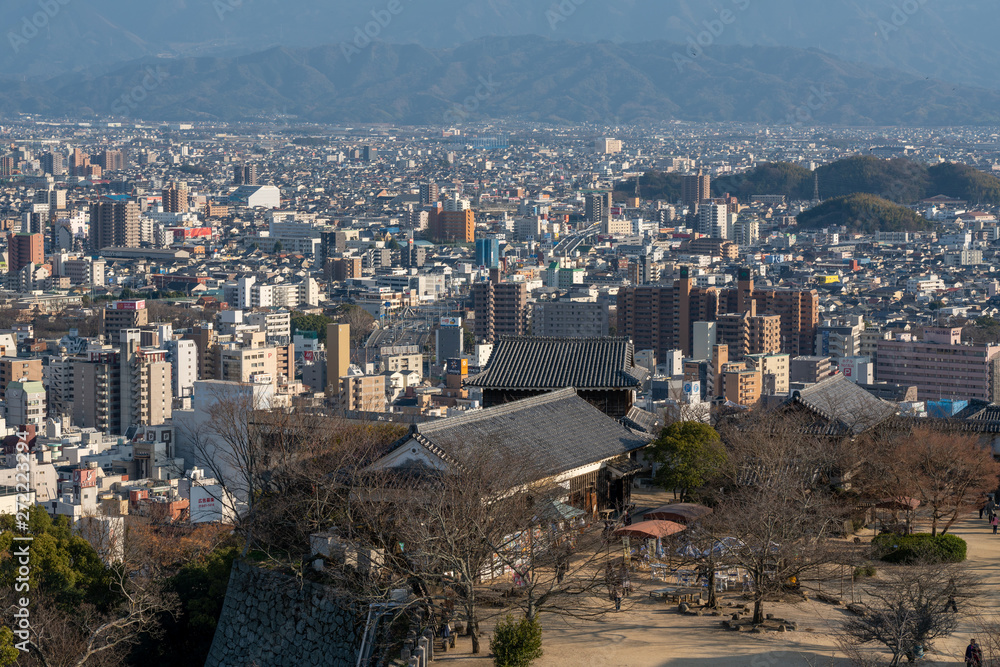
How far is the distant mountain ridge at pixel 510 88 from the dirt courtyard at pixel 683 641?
16421cm

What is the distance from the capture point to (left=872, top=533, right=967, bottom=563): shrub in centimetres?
934

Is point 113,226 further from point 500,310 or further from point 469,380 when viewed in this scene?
point 469,380

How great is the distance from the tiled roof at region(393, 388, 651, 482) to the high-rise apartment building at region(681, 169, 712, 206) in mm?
107376

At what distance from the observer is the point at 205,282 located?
74250 millimetres

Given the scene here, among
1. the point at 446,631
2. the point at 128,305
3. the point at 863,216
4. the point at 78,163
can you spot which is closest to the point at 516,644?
the point at 446,631

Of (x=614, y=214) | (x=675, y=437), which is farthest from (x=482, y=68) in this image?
(x=675, y=437)

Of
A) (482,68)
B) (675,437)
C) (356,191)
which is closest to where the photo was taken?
(675,437)

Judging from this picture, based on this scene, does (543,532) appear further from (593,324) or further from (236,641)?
(593,324)

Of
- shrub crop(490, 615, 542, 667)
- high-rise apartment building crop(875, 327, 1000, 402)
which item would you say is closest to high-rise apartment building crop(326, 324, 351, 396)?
high-rise apartment building crop(875, 327, 1000, 402)

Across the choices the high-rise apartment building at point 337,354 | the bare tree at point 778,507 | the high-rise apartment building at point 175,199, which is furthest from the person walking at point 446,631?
the high-rise apartment building at point 175,199

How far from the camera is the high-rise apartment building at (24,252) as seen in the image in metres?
81.2

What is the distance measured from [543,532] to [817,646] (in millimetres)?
1731

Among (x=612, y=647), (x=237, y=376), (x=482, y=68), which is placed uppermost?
(x=482, y=68)

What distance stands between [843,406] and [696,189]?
10777 centimetres
